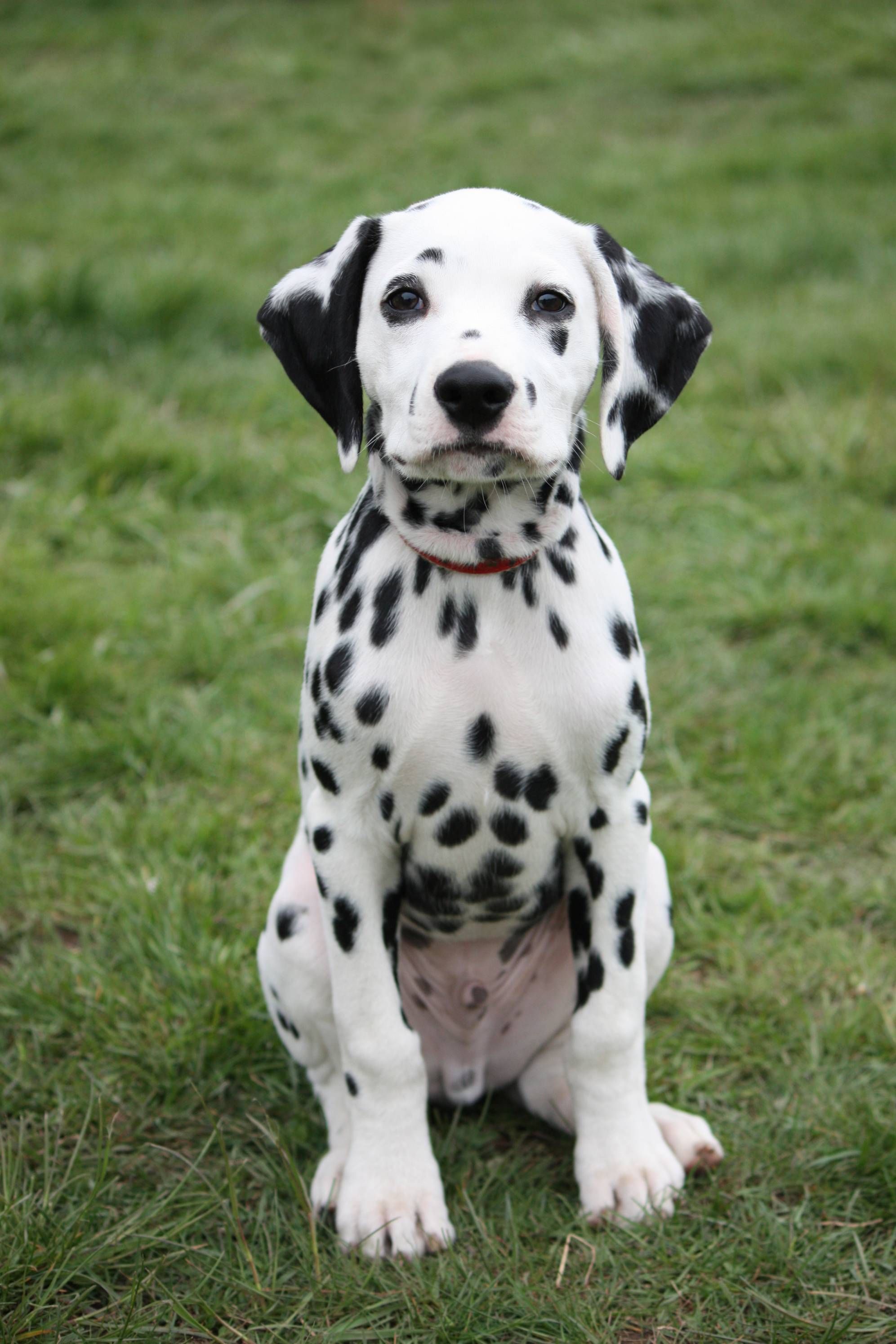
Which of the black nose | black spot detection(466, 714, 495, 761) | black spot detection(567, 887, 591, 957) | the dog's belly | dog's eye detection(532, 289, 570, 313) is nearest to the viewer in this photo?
the black nose

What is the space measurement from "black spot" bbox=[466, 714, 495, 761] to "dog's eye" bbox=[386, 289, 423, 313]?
782mm

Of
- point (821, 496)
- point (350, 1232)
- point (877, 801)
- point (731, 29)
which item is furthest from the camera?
point (731, 29)

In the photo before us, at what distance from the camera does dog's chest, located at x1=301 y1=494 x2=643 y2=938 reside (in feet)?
8.27

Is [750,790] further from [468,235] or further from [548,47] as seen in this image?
[548,47]

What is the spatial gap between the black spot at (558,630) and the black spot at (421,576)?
248mm

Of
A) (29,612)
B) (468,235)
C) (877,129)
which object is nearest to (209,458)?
(29,612)

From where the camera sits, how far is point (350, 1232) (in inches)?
105

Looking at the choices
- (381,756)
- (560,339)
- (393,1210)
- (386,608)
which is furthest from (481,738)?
(393,1210)

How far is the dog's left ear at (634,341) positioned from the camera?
256cm

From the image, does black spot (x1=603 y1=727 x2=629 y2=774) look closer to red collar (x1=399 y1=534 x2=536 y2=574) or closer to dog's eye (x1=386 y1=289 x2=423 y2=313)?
red collar (x1=399 y1=534 x2=536 y2=574)

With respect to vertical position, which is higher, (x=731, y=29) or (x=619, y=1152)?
(x=731, y=29)

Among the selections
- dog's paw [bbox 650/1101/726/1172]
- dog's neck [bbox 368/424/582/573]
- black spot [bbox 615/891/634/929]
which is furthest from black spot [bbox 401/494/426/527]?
dog's paw [bbox 650/1101/726/1172]

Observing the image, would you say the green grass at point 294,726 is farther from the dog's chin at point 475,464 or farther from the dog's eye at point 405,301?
the dog's eye at point 405,301

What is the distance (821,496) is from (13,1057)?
4.11 metres
